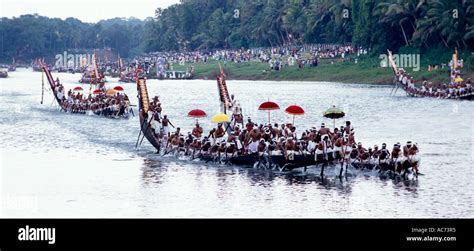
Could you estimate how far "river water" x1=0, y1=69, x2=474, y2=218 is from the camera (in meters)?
32.8

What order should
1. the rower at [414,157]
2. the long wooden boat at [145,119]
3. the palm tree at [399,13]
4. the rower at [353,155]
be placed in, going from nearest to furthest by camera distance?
the rower at [414,157] < the rower at [353,155] < the long wooden boat at [145,119] < the palm tree at [399,13]

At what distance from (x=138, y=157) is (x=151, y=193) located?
11330 millimetres

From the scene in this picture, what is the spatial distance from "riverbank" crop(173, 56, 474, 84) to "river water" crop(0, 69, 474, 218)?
2321 centimetres

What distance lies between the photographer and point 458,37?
9225 centimetres

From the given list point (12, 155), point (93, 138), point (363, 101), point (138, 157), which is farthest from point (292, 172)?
point (363, 101)

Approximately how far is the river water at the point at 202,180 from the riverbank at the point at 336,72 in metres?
23.2

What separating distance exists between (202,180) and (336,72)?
73.3m

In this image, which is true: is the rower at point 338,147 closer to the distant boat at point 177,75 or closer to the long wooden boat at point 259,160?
the long wooden boat at point 259,160

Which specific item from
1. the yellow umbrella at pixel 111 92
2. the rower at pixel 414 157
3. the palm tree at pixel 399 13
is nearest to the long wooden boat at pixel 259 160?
the rower at pixel 414 157

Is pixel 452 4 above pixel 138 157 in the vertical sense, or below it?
above

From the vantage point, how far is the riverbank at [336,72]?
94125 mm

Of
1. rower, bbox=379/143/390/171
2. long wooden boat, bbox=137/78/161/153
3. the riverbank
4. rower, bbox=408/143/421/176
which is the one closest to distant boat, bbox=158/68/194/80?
the riverbank

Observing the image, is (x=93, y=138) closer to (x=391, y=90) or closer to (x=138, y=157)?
(x=138, y=157)
